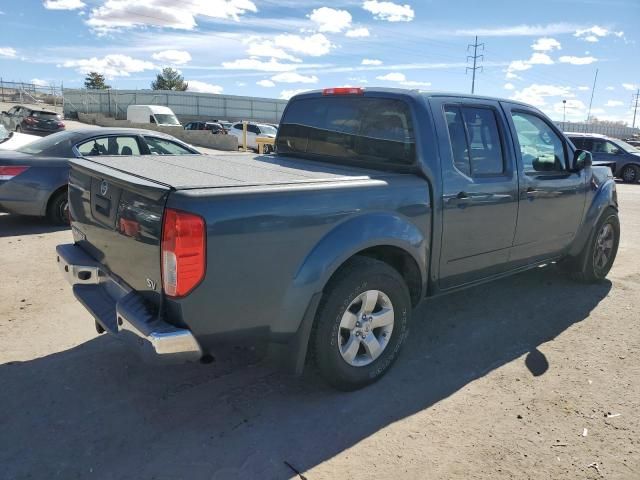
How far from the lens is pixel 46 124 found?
2375cm

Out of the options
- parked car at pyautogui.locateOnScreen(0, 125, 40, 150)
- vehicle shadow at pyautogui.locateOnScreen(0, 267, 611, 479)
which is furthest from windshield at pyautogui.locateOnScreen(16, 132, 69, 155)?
vehicle shadow at pyautogui.locateOnScreen(0, 267, 611, 479)

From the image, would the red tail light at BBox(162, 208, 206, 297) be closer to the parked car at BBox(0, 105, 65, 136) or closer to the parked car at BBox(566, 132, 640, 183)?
the parked car at BBox(566, 132, 640, 183)

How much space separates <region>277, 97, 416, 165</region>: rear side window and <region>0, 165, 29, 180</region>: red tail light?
4110 millimetres

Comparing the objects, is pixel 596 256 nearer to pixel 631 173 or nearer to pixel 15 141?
pixel 15 141

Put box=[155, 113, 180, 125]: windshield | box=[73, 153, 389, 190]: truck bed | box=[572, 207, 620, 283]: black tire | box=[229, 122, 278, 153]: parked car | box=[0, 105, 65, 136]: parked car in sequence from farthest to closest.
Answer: box=[155, 113, 180, 125]: windshield, box=[229, 122, 278, 153]: parked car, box=[0, 105, 65, 136]: parked car, box=[572, 207, 620, 283]: black tire, box=[73, 153, 389, 190]: truck bed

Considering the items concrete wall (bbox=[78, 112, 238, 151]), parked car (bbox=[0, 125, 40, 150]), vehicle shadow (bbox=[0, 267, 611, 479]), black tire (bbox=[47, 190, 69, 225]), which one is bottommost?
concrete wall (bbox=[78, 112, 238, 151])

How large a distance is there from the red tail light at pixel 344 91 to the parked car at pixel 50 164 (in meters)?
3.02

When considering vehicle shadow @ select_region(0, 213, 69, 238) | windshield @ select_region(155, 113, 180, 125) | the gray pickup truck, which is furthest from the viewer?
windshield @ select_region(155, 113, 180, 125)

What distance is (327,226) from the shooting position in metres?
2.97

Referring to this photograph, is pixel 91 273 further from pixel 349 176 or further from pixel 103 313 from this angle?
pixel 349 176

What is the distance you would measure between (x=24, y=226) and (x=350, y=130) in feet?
18.7

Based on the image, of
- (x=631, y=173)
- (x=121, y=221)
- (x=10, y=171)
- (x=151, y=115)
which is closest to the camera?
(x=121, y=221)

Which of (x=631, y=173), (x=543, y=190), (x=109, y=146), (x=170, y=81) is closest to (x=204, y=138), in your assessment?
(x=631, y=173)

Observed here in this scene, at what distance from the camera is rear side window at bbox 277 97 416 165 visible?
3818mm
